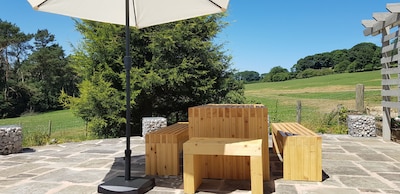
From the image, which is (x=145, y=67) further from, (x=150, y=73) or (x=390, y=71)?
(x=390, y=71)

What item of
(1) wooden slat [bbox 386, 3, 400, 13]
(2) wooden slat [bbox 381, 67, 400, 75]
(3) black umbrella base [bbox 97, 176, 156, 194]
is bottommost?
(3) black umbrella base [bbox 97, 176, 156, 194]

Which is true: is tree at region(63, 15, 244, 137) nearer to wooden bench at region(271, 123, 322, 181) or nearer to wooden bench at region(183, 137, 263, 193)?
wooden bench at region(271, 123, 322, 181)

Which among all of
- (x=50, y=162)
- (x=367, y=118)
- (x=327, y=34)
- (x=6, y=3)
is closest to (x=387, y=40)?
(x=367, y=118)

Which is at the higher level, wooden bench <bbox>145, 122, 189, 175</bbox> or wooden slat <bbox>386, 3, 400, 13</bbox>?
wooden slat <bbox>386, 3, 400, 13</bbox>

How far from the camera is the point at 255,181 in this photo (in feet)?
8.89

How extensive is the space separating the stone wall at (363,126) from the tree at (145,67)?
3670 millimetres

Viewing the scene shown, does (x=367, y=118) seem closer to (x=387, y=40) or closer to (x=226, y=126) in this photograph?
(x=387, y=40)

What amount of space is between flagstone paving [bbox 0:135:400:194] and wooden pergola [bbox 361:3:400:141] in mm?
706

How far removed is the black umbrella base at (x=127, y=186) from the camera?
282cm

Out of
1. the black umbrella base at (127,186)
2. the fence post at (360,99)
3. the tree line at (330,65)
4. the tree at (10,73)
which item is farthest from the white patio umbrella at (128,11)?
the tree line at (330,65)

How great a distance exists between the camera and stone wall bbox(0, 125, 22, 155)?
4789 millimetres

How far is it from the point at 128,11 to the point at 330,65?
3794 cm

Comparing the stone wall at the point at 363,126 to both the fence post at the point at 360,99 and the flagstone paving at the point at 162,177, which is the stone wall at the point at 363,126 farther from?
the fence post at the point at 360,99

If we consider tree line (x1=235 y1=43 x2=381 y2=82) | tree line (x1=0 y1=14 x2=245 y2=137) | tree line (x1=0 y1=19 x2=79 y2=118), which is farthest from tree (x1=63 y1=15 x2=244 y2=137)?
tree line (x1=235 y1=43 x2=381 y2=82)
